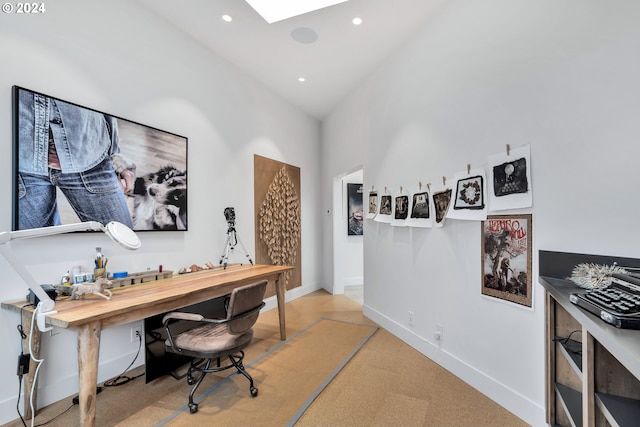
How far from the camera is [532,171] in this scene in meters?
1.81

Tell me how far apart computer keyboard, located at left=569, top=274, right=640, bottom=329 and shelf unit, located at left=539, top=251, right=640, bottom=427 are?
0.03 meters

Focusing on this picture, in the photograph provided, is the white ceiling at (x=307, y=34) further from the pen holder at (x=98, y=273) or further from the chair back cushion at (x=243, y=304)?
the chair back cushion at (x=243, y=304)

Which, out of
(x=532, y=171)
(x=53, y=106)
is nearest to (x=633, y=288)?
(x=532, y=171)

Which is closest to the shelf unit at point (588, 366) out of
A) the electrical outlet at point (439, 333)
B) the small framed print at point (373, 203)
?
the electrical outlet at point (439, 333)

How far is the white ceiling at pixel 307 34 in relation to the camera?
8.68ft

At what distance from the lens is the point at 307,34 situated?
3.02 metres

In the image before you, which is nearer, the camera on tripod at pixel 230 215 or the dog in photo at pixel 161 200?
the dog in photo at pixel 161 200

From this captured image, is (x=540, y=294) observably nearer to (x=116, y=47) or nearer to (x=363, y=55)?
(x=363, y=55)

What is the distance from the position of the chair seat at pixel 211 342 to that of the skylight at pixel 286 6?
275 cm

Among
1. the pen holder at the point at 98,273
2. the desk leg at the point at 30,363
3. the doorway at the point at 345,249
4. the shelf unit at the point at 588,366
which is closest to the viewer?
the shelf unit at the point at 588,366

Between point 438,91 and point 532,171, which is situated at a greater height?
point 438,91

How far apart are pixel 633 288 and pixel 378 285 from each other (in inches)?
108

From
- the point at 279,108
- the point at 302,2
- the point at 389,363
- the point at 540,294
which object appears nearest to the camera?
the point at 540,294

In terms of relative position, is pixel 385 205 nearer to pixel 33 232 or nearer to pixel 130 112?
pixel 130 112
